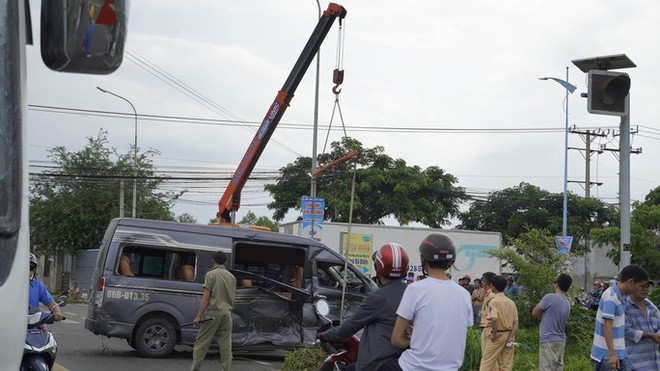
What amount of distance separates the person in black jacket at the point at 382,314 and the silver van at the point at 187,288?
980 cm

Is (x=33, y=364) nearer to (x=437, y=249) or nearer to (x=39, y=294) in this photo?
(x=39, y=294)

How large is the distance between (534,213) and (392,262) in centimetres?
5360

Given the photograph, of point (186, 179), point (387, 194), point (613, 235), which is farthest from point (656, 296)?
point (387, 194)

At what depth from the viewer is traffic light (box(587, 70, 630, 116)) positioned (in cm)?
817

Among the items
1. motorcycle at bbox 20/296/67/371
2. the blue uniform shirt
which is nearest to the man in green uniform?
the blue uniform shirt

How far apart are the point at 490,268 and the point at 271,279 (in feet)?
62.7

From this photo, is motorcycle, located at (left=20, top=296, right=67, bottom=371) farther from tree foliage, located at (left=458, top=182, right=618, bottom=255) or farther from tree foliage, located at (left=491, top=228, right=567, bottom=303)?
tree foliage, located at (left=458, top=182, right=618, bottom=255)

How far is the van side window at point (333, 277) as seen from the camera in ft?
54.4

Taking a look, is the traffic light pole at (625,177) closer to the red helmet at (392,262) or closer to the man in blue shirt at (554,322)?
the red helmet at (392,262)

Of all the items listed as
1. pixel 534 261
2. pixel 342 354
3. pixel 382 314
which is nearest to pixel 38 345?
pixel 342 354

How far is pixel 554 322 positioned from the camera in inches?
483

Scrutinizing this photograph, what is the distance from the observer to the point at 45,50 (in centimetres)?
336

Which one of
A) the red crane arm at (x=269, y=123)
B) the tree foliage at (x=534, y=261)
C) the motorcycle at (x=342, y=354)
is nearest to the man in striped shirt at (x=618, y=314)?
the motorcycle at (x=342, y=354)

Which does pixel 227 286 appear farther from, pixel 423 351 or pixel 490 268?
pixel 490 268
